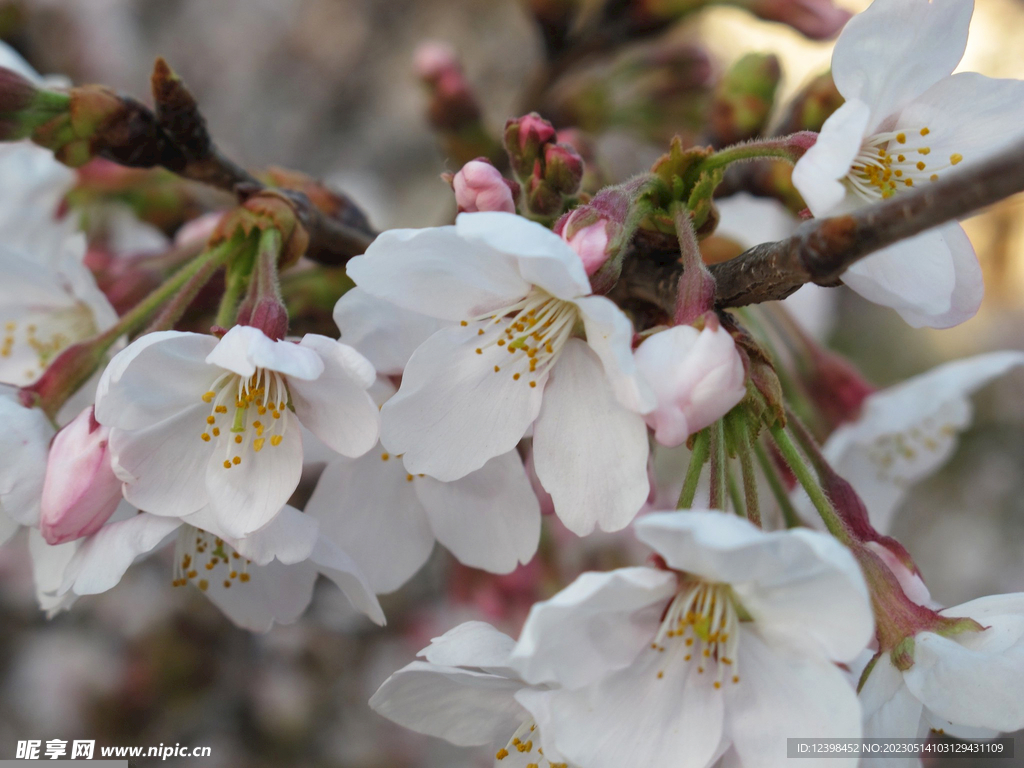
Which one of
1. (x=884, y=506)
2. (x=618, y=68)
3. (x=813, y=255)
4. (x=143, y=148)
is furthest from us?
(x=618, y=68)

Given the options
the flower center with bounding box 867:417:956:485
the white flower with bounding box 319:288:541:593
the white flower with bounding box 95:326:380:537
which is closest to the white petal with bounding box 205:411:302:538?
the white flower with bounding box 95:326:380:537

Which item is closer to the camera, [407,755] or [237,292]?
[237,292]

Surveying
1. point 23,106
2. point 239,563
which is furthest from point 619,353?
point 23,106

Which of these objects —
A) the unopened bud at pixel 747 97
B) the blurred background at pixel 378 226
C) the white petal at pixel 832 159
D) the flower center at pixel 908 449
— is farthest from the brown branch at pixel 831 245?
the flower center at pixel 908 449

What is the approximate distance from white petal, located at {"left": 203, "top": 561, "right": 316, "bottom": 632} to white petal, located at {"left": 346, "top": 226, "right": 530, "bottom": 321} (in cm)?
31

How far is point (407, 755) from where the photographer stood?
2025 millimetres

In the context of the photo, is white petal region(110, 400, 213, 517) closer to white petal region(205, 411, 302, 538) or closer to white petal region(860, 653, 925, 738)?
white petal region(205, 411, 302, 538)

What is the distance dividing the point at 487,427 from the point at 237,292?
0.27 meters

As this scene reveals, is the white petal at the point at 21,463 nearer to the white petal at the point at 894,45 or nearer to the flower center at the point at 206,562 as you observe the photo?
the flower center at the point at 206,562

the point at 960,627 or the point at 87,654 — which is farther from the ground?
the point at 960,627

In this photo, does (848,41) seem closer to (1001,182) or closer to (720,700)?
(1001,182)

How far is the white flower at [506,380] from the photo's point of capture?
21.6 inches

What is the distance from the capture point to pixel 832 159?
1.64 ft

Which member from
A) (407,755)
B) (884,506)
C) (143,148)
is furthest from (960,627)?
(407,755)
